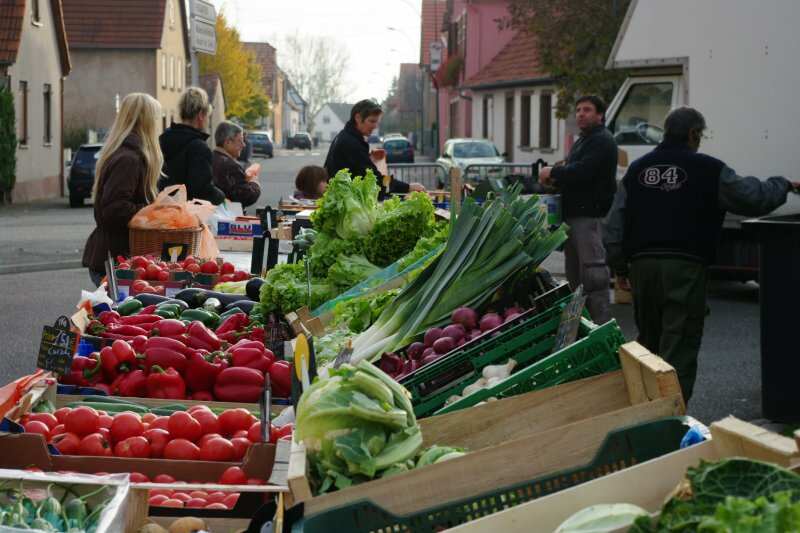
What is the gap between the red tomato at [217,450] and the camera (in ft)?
13.6

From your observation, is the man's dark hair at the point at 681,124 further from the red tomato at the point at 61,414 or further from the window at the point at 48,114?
the window at the point at 48,114

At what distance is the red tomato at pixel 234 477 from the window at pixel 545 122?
38492mm

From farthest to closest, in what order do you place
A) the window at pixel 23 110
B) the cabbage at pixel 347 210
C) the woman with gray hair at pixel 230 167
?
the window at pixel 23 110 < the woman with gray hair at pixel 230 167 < the cabbage at pixel 347 210

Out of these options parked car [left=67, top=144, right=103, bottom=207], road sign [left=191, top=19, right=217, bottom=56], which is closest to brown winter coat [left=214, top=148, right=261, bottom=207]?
road sign [left=191, top=19, right=217, bottom=56]

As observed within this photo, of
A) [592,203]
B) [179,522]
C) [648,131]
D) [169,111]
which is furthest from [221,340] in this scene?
[169,111]

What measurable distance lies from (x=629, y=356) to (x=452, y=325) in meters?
1.22

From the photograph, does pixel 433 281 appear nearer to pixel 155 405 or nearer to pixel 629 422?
pixel 155 405

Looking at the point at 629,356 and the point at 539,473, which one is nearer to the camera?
the point at 539,473

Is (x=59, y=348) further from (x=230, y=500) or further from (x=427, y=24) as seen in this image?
(x=427, y=24)

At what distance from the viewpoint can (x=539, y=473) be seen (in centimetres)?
296

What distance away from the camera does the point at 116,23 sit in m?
50.4

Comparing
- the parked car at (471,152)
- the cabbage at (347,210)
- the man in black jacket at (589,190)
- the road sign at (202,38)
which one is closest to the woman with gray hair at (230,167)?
the man in black jacket at (589,190)

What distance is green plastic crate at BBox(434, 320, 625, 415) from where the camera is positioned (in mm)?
3592

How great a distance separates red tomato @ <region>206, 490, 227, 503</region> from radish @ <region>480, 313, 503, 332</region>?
1.18m
